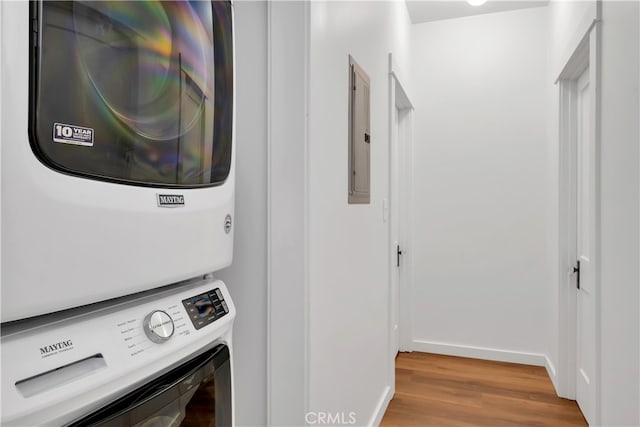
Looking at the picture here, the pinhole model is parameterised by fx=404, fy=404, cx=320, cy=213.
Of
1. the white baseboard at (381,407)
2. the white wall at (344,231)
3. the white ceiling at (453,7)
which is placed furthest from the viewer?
the white ceiling at (453,7)

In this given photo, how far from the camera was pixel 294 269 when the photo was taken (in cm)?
114

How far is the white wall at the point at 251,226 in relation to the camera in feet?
3.78

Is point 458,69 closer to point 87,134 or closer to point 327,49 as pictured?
point 327,49

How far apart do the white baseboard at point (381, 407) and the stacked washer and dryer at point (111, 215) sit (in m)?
1.64

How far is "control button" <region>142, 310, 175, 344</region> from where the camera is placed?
0.62 m

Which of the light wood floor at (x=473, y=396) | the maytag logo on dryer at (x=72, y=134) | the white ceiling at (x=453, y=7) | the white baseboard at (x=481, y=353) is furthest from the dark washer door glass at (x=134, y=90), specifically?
the white baseboard at (x=481, y=353)

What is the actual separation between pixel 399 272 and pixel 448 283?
1.40 feet

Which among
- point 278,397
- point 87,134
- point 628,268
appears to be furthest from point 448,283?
point 87,134

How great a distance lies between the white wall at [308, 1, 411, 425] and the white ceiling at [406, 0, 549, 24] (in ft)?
3.14

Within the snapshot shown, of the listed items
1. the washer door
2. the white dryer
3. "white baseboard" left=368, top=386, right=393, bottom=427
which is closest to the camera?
the white dryer

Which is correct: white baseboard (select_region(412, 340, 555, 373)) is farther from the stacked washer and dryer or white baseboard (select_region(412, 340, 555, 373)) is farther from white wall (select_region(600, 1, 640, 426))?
the stacked washer and dryer

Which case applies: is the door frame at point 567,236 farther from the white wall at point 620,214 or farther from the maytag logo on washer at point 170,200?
the maytag logo on washer at point 170,200

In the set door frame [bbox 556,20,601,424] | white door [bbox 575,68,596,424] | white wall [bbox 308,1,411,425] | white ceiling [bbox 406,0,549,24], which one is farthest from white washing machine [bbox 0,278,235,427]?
white ceiling [bbox 406,0,549,24]

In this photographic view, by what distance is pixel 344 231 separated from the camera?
160cm
